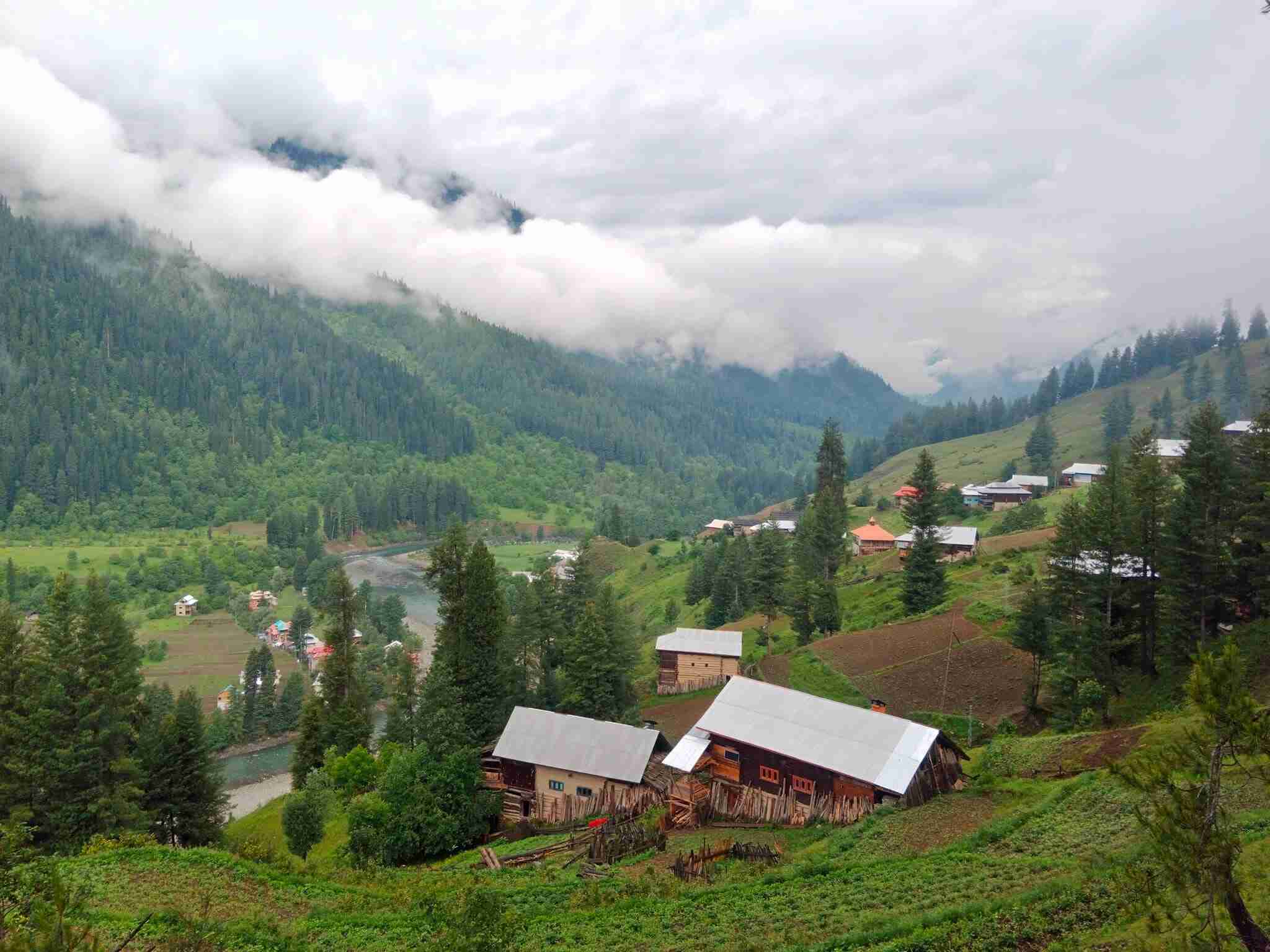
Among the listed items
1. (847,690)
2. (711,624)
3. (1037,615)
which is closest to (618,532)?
(711,624)

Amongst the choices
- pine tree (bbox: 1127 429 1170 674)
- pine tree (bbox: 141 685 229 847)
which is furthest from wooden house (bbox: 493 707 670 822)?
pine tree (bbox: 1127 429 1170 674)

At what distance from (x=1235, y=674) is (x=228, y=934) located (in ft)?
78.3

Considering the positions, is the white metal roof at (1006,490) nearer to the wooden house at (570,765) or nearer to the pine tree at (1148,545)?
the pine tree at (1148,545)

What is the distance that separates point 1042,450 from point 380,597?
135 m

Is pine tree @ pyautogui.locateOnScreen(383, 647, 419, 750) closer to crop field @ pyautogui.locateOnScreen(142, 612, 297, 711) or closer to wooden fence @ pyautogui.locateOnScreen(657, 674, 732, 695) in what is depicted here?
wooden fence @ pyautogui.locateOnScreen(657, 674, 732, 695)

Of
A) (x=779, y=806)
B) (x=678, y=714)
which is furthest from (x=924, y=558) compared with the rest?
(x=779, y=806)

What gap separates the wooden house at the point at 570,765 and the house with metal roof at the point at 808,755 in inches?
91.7

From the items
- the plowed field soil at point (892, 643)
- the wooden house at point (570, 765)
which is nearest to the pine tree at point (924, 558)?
the plowed field soil at point (892, 643)

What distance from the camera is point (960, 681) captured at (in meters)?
49.2

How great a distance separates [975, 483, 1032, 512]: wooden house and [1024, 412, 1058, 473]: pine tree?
2773 centimetres

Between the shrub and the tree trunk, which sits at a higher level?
the tree trunk

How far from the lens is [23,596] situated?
127250mm

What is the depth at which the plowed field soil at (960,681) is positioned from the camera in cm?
4628

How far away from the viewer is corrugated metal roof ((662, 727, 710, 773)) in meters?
36.6
